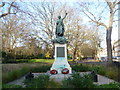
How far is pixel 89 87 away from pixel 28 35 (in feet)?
70.9

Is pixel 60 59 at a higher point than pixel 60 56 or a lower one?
lower

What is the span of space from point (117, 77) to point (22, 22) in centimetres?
2007

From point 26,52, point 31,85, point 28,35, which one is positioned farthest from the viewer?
point 26,52

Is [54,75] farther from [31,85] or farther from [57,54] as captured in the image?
[31,85]

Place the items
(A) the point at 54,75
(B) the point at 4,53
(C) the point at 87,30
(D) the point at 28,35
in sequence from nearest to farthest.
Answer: (A) the point at 54,75, (B) the point at 4,53, (D) the point at 28,35, (C) the point at 87,30

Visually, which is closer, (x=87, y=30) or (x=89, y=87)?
(x=89, y=87)

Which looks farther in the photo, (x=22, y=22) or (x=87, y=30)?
(x=87, y=30)

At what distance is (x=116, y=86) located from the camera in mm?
5266

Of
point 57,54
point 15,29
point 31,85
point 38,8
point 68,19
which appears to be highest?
point 38,8

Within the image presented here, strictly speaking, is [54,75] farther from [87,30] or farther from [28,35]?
[87,30]

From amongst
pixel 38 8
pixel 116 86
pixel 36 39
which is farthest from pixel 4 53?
pixel 116 86

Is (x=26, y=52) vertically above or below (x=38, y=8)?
below

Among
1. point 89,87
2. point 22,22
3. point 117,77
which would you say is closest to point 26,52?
point 22,22

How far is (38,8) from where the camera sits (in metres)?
24.7
